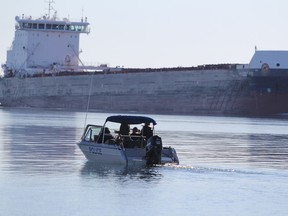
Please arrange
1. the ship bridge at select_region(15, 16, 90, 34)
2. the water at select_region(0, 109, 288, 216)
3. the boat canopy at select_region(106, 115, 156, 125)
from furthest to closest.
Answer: the ship bridge at select_region(15, 16, 90, 34)
the boat canopy at select_region(106, 115, 156, 125)
the water at select_region(0, 109, 288, 216)

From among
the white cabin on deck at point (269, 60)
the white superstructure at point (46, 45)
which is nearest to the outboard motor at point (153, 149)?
the white cabin on deck at point (269, 60)

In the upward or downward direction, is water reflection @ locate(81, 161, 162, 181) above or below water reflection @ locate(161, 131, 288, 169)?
below

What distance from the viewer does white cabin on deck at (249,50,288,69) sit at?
8550 cm

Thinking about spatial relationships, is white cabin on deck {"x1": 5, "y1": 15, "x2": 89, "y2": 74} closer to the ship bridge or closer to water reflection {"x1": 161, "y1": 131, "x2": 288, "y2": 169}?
the ship bridge

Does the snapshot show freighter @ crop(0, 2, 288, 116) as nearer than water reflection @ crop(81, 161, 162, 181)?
No

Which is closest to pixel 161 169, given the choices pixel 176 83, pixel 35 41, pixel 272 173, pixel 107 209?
pixel 272 173

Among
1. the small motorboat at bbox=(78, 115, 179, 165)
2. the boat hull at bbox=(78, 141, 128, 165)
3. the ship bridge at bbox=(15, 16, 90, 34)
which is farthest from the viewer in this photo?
the ship bridge at bbox=(15, 16, 90, 34)

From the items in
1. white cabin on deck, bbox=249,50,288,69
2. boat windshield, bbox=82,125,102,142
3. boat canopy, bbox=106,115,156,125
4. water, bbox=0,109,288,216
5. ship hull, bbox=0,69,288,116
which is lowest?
water, bbox=0,109,288,216

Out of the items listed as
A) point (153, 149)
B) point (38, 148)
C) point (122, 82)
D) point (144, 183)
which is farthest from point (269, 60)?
point (144, 183)

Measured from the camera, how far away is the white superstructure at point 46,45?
10631cm

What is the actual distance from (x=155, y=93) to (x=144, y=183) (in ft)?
214

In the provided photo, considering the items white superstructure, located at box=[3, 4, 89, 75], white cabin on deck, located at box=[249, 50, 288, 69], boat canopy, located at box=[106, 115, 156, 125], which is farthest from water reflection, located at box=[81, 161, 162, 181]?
white superstructure, located at box=[3, 4, 89, 75]

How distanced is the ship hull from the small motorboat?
163ft

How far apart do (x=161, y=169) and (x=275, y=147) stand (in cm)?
1392
